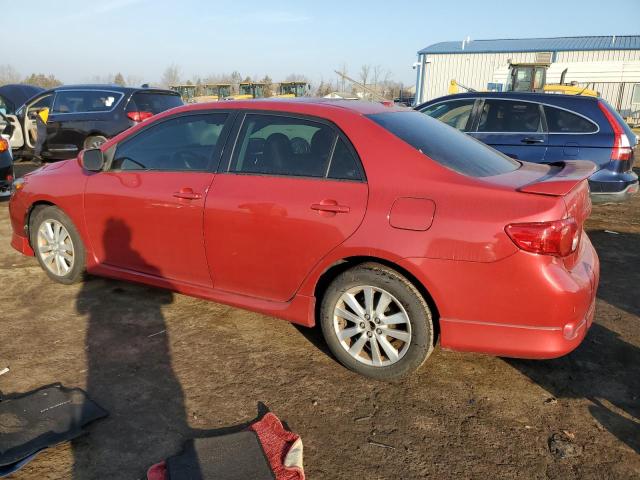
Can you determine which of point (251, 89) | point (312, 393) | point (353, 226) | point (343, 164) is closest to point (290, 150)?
point (343, 164)

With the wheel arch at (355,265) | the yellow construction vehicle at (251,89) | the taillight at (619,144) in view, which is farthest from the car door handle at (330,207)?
the yellow construction vehicle at (251,89)

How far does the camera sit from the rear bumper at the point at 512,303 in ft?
8.70

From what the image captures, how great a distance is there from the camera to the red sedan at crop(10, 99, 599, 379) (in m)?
2.71

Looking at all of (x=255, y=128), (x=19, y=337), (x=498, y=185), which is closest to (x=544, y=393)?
(x=498, y=185)

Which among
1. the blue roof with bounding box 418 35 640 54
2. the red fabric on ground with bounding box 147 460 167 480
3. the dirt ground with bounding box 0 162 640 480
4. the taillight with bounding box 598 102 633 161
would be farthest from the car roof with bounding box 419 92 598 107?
the blue roof with bounding box 418 35 640 54

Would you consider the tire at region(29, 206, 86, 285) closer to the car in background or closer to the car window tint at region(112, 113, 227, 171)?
the car window tint at region(112, 113, 227, 171)

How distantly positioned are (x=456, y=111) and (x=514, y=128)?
2.81 feet

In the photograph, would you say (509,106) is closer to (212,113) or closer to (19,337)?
(212,113)

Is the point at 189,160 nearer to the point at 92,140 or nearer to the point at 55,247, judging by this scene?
the point at 55,247

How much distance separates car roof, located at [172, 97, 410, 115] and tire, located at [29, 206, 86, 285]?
1.48m

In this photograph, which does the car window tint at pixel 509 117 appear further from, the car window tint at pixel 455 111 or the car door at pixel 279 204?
the car door at pixel 279 204

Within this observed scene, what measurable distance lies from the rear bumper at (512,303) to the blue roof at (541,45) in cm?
4142

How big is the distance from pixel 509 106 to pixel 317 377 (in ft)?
16.0

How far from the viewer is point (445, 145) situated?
3.31m
